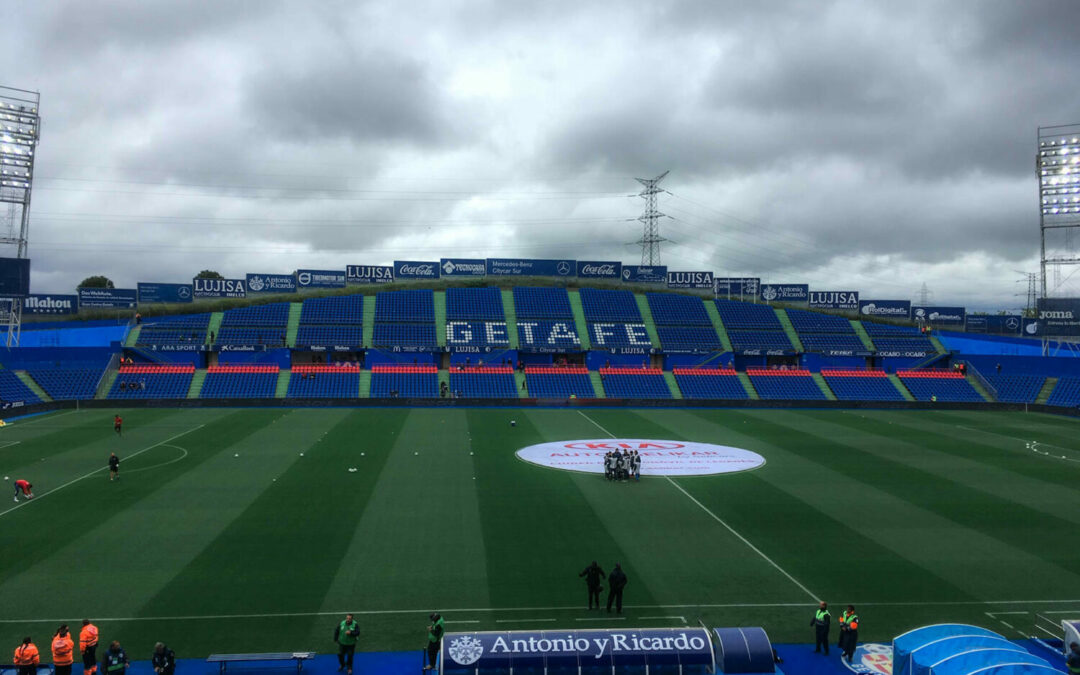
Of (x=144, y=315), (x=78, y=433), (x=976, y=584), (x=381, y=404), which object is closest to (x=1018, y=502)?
(x=976, y=584)

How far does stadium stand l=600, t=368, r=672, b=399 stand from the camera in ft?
204

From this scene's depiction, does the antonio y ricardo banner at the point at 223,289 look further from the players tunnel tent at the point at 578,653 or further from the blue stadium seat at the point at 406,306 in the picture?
the players tunnel tent at the point at 578,653

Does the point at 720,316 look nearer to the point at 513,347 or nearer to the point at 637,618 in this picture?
the point at 513,347

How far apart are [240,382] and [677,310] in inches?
1884

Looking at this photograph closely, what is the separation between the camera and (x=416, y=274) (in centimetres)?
8312

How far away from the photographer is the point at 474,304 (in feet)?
252

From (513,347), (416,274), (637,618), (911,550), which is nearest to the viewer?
(637,618)

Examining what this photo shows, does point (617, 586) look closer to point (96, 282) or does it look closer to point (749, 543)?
point (749, 543)

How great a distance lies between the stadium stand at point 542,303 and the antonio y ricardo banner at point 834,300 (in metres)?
33.9

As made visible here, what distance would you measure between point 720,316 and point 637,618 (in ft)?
214

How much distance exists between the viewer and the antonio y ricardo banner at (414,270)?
271 feet

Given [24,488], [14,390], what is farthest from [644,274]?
[24,488]

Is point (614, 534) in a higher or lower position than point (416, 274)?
lower

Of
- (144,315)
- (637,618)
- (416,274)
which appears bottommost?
(637,618)
